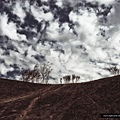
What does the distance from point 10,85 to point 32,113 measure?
1799 cm

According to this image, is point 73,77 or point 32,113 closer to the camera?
point 32,113

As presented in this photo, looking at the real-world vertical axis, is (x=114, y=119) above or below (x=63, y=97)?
below

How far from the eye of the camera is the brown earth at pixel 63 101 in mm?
35969

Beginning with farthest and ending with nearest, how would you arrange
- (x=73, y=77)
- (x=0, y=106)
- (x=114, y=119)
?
1. (x=73, y=77)
2. (x=0, y=106)
3. (x=114, y=119)

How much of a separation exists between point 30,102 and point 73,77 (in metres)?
59.0

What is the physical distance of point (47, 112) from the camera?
36.9 meters

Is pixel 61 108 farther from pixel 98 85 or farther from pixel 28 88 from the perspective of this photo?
pixel 28 88

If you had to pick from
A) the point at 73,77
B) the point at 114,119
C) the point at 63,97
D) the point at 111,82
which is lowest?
the point at 114,119

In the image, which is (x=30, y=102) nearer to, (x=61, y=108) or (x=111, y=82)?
(x=61, y=108)

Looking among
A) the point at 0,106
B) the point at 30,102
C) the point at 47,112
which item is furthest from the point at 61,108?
the point at 0,106

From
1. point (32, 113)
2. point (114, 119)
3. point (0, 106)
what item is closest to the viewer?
point (114, 119)

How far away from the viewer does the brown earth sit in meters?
36.0

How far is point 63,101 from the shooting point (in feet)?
135

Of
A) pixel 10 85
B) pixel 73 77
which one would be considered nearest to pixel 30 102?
pixel 10 85
